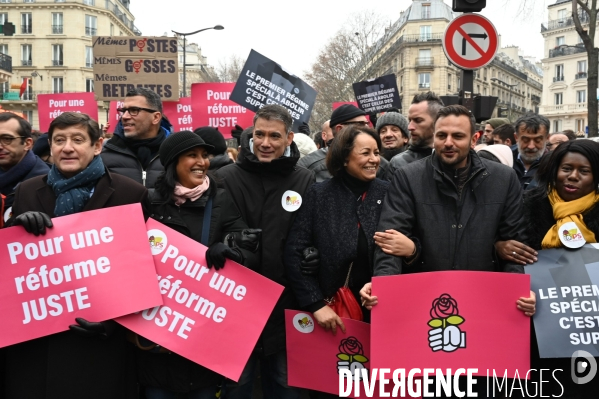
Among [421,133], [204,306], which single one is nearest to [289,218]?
[204,306]

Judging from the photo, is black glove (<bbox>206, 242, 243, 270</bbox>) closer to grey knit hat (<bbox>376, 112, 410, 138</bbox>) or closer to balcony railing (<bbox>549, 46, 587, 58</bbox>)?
grey knit hat (<bbox>376, 112, 410, 138</bbox>)

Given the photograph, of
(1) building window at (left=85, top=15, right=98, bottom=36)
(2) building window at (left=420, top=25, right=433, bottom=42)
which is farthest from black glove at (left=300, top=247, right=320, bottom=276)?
(2) building window at (left=420, top=25, right=433, bottom=42)

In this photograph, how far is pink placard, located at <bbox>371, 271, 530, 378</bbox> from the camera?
122 inches

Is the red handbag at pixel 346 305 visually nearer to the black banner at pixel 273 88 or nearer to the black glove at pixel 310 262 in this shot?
the black glove at pixel 310 262

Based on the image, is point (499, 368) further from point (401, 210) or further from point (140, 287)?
point (140, 287)

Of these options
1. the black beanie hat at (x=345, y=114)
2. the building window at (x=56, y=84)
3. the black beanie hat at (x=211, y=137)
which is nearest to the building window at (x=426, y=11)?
the building window at (x=56, y=84)

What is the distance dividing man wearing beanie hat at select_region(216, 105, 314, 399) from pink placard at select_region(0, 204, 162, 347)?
0.80 meters

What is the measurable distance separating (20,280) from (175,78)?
6588 mm

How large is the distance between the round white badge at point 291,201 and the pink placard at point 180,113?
6.10 meters

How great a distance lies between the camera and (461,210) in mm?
3227

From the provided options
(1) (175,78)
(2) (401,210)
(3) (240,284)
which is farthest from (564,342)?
(1) (175,78)

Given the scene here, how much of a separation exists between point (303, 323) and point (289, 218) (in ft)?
2.25

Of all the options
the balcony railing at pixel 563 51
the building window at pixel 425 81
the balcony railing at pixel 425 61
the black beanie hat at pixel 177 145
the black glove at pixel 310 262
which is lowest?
the black glove at pixel 310 262

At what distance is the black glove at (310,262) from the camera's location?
3.47 m
